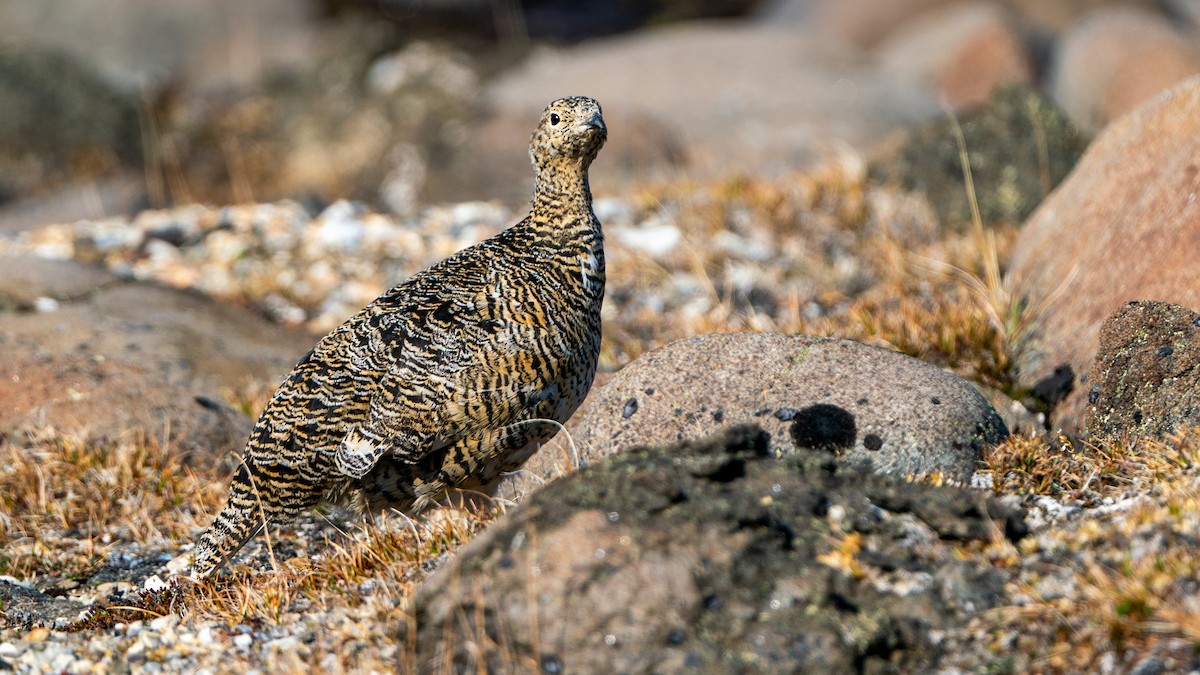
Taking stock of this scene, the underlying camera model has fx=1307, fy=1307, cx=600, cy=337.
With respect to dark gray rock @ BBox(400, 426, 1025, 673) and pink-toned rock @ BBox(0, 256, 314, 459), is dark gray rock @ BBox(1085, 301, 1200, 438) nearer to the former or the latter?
dark gray rock @ BBox(400, 426, 1025, 673)

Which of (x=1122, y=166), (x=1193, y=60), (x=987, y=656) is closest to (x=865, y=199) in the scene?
(x=1193, y=60)

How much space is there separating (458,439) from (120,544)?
1936mm

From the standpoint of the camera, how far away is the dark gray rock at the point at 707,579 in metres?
3.57

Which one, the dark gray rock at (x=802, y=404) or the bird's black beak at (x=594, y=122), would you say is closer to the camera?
the dark gray rock at (x=802, y=404)

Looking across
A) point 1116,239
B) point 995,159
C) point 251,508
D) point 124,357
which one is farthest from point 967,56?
point 251,508

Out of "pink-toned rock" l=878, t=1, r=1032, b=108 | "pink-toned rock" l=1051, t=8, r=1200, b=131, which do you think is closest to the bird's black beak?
"pink-toned rock" l=1051, t=8, r=1200, b=131

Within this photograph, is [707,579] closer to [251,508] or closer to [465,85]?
[251,508]

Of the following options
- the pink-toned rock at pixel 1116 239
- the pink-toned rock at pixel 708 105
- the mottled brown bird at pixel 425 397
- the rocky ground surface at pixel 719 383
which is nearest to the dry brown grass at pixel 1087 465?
the rocky ground surface at pixel 719 383

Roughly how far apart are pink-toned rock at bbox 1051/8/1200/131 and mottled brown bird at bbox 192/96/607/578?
7064 millimetres

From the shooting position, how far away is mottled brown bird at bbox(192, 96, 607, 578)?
4.87 m

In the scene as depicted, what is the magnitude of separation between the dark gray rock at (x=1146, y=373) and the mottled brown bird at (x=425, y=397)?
2.01 meters

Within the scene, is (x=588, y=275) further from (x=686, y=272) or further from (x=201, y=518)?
(x=686, y=272)

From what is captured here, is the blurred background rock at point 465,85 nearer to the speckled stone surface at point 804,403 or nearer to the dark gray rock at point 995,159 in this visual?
the dark gray rock at point 995,159

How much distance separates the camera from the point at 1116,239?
20.0ft
